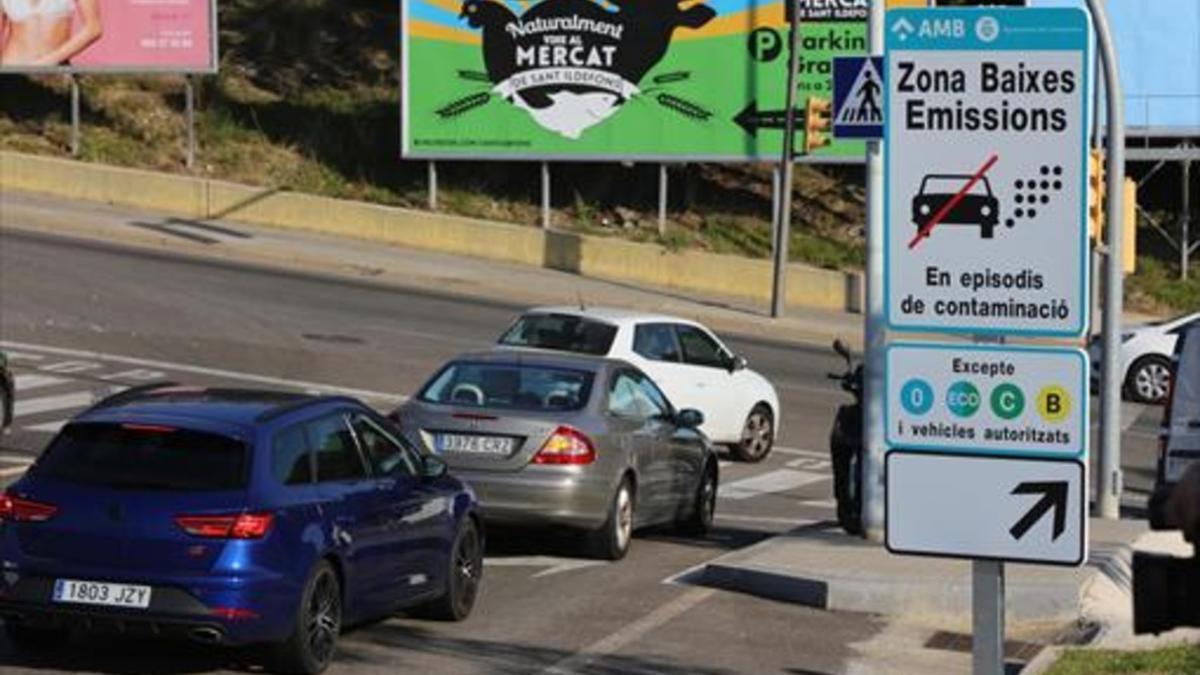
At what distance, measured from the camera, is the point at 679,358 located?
2239 cm

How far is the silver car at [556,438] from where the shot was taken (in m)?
14.1

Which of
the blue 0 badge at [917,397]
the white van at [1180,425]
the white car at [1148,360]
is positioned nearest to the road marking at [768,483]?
the white van at [1180,425]

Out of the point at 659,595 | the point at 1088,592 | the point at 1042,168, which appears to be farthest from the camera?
the point at 659,595

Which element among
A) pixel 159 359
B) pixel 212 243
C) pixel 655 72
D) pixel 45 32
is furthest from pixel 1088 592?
pixel 45 32

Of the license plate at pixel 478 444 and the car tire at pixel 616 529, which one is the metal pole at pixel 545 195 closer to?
A: the car tire at pixel 616 529

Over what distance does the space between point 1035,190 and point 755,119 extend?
35573 millimetres

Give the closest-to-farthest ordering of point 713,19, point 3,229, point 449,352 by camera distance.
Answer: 1. point 449,352
2. point 3,229
3. point 713,19

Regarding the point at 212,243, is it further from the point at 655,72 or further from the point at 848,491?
the point at 848,491

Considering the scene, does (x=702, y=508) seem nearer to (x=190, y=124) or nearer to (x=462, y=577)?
(x=462, y=577)

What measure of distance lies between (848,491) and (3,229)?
84.2 feet

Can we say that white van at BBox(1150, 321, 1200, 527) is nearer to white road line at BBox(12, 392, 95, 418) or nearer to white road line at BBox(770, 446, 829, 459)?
white road line at BBox(770, 446, 829, 459)

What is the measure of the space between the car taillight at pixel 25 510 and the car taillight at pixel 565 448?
185 inches

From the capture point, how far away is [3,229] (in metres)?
37.3

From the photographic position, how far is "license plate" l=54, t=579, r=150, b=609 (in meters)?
9.73
